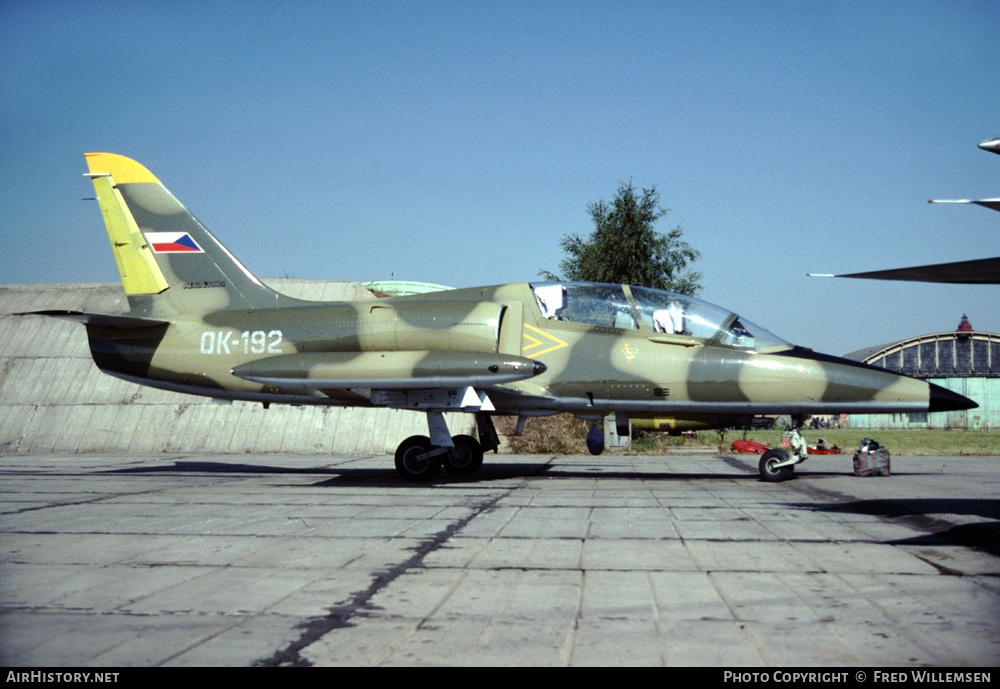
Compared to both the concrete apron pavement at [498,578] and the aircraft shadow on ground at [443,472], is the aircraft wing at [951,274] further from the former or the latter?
the aircraft shadow on ground at [443,472]

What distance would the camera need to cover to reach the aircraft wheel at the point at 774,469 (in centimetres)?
1327

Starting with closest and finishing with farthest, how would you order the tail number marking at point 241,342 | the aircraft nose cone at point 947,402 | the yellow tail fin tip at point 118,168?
the aircraft nose cone at point 947,402
the tail number marking at point 241,342
the yellow tail fin tip at point 118,168

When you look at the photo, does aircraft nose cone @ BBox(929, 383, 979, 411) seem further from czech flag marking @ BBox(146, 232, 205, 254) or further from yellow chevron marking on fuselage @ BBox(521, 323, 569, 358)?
czech flag marking @ BBox(146, 232, 205, 254)

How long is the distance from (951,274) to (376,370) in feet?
30.5

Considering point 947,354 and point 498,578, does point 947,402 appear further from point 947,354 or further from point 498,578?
point 947,354

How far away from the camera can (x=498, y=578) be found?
5.51m

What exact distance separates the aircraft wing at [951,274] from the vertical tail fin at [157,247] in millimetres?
12313

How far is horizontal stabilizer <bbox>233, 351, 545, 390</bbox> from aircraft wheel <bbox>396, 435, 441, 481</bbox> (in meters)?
1.29

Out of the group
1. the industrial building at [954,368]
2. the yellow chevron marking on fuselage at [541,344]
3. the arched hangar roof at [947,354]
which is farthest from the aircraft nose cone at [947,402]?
the arched hangar roof at [947,354]

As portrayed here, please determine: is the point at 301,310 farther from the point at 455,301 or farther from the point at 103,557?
the point at 103,557

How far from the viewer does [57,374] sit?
2555 centimetres

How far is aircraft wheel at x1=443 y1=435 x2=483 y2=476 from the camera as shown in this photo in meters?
14.4
